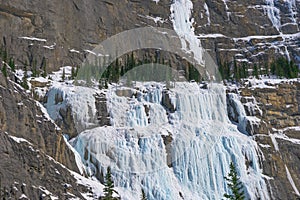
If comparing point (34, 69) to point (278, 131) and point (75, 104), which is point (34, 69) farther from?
point (278, 131)

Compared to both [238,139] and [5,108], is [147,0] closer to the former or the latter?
[238,139]

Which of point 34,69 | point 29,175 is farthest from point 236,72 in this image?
point 29,175

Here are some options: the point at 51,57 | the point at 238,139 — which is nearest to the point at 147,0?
the point at 51,57

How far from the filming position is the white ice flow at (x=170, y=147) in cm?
5781

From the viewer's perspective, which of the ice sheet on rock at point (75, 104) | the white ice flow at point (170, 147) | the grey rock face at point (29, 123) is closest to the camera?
the grey rock face at point (29, 123)

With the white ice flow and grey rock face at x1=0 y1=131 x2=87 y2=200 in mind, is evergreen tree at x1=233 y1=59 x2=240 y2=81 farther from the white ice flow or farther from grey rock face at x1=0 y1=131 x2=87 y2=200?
grey rock face at x1=0 y1=131 x2=87 y2=200

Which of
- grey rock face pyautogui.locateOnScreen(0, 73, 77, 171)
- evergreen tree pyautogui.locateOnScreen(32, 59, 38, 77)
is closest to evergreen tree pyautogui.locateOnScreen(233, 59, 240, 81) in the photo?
evergreen tree pyautogui.locateOnScreen(32, 59, 38, 77)

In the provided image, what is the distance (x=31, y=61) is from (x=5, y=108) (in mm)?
23957

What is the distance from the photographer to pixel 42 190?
4481 centimetres

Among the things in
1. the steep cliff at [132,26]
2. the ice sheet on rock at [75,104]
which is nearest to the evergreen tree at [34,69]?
the steep cliff at [132,26]

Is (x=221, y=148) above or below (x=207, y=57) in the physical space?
below

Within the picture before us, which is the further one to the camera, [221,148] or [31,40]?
[31,40]

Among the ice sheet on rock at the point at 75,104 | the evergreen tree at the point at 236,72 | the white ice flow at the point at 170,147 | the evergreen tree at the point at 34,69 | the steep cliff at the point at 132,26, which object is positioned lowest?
the white ice flow at the point at 170,147

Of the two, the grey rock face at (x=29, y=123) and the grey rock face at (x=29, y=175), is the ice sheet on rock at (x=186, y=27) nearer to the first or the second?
the grey rock face at (x=29, y=123)
